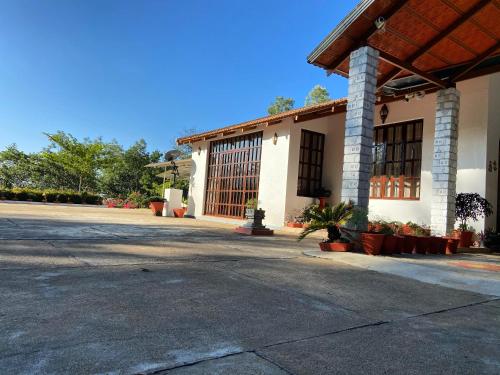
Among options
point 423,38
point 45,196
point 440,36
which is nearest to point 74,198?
point 45,196

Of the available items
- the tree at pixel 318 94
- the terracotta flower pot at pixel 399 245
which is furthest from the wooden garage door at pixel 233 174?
the tree at pixel 318 94

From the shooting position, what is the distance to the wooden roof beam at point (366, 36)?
7.23 metres

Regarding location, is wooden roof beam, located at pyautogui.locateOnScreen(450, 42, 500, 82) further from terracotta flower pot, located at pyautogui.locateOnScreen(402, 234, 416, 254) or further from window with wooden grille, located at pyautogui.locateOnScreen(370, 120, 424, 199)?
terracotta flower pot, located at pyautogui.locateOnScreen(402, 234, 416, 254)

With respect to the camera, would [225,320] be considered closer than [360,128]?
Yes

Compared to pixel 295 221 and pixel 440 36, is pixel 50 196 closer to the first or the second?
pixel 295 221

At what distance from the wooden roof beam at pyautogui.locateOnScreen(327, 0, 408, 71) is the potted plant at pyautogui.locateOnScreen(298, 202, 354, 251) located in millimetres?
3344

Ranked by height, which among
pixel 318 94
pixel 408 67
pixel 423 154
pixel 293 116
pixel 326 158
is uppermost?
pixel 318 94

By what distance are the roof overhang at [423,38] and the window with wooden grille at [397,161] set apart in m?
2.00

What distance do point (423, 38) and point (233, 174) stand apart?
30.3ft

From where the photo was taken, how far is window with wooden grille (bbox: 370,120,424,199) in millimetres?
11273

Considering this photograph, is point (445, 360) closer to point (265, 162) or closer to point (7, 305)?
point (7, 305)

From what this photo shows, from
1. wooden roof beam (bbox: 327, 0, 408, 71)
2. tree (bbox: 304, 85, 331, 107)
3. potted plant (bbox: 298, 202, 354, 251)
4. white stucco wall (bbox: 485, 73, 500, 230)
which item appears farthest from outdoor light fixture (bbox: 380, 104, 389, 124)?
tree (bbox: 304, 85, 331, 107)

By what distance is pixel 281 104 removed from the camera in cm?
3375

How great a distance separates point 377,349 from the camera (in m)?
2.39
